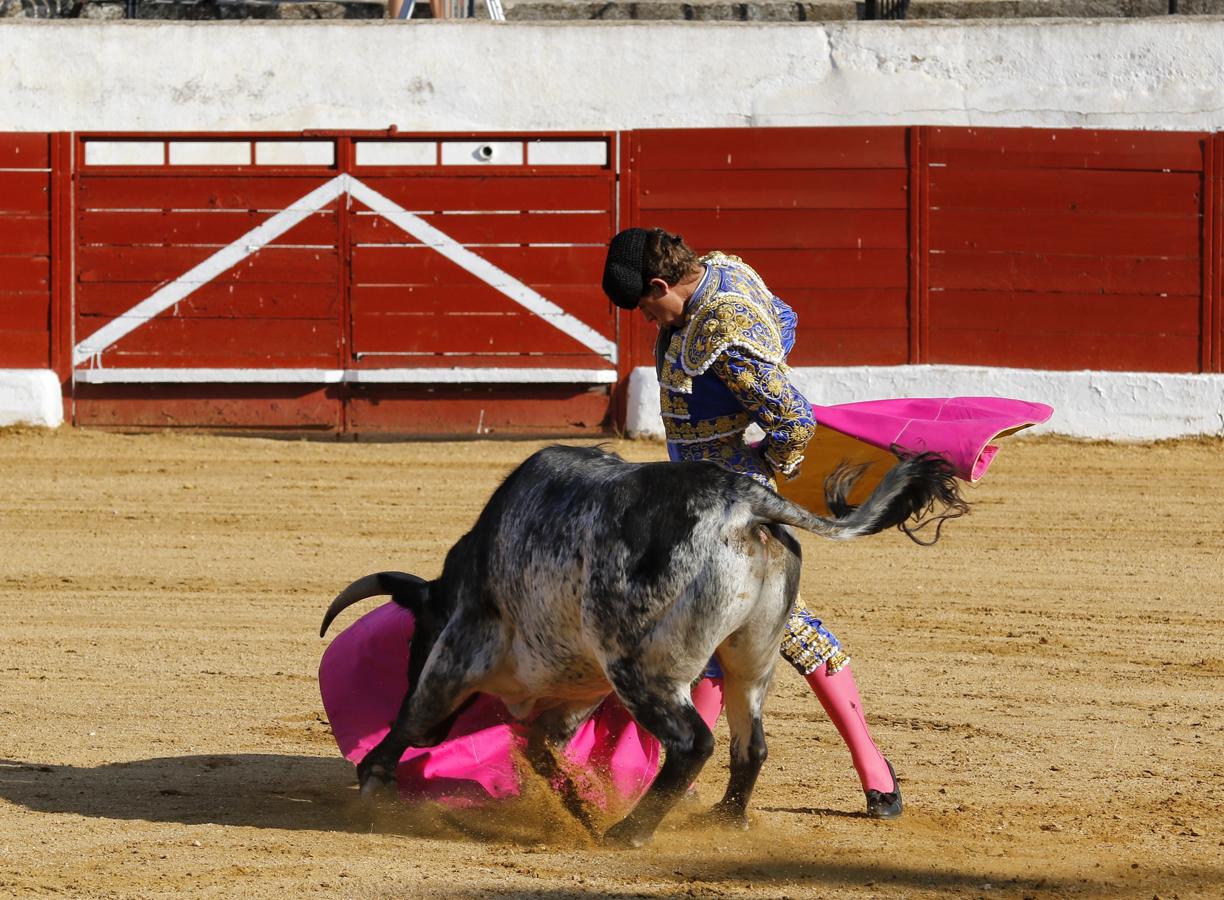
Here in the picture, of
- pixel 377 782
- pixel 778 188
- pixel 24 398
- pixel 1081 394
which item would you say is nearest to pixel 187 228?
pixel 24 398

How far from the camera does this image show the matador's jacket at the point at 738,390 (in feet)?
10.3

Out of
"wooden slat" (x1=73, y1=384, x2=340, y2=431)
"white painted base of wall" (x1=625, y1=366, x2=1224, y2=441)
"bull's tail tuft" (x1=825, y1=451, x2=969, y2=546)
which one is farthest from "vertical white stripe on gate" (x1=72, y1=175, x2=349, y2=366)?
"bull's tail tuft" (x1=825, y1=451, x2=969, y2=546)

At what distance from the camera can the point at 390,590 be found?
11.3 ft

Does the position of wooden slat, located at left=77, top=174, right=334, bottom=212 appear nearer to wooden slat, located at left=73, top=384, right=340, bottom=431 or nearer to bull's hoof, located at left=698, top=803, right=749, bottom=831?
wooden slat, located at left=73, top=384, right=340, bottom=431

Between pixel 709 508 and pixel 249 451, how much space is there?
5.67m

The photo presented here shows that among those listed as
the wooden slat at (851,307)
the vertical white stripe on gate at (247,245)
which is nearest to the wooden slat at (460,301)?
the vertical white stripe on gate at (247,245)

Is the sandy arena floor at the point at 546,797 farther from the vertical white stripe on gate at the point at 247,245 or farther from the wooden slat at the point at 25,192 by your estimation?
the wooden slat at the point at 25,192

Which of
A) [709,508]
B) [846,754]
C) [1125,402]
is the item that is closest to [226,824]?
[709,508]

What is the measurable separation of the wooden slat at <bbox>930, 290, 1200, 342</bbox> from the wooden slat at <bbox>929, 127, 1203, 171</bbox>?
0.60 meters

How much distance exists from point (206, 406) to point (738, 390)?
603cm

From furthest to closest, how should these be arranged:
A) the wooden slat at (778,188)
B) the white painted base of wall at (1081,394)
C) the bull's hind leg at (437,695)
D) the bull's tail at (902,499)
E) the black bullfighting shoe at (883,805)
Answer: the wooden slat at (778,188), the white painted base of wall at (1081,394), the black bullfighting shoe at (883,805), the bull's hind leg at (437,695), the bull's tail at (902,499)

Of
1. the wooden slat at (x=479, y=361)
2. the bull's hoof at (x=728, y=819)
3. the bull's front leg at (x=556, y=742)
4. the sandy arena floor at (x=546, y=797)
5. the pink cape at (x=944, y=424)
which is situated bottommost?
the sandy arena floor at (x=546, y=797)

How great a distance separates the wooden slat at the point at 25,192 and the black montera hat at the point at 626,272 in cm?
625

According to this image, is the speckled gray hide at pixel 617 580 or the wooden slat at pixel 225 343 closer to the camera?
the speckled gray hide at pixel 617 580
